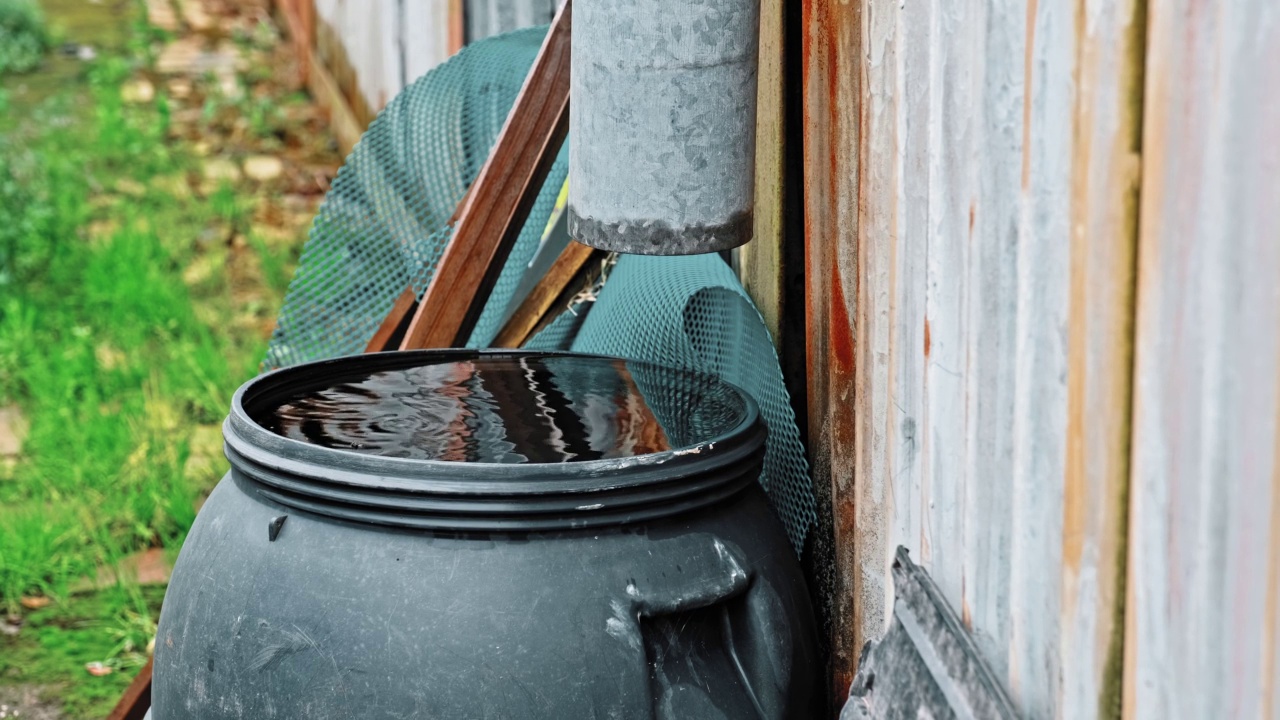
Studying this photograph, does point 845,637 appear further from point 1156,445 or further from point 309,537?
point 1156,445

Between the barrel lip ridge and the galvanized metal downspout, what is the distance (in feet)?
1.14

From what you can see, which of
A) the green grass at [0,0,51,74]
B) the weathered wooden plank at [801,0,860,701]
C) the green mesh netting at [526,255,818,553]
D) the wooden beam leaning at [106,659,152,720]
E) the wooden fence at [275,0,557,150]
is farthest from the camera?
the green grass at [0,0,51,74]

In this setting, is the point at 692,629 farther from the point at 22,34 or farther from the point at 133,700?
the point at 22,34

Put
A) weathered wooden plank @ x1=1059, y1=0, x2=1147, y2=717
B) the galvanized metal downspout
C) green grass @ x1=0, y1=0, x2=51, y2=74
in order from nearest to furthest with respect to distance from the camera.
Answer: weathered wooden plank @ x1=1059, y1=0, x2=1147, y2=717, the galvanized metal downspout, green grass @ x1=0, y1=0, x2=51, y2=74

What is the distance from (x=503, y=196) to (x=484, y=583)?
3.25ft

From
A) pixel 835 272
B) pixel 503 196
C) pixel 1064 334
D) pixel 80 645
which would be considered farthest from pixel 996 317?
pixel 80 645

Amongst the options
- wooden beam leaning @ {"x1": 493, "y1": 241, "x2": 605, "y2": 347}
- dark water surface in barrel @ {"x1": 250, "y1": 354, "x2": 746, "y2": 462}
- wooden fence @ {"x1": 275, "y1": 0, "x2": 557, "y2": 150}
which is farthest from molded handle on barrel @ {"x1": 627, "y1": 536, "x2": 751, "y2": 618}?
wooden fence @ {"x1": 275, "y1": 0, "x2": 557, "y2": 150}

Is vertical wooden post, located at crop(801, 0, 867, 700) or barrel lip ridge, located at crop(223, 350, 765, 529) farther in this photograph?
vertical wooden post, located at crop(801, 0, 867, 700)

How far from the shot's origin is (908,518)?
1.76 metres

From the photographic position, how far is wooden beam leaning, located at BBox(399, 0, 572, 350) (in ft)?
8.12

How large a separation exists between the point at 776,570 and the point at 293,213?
16.3 ft

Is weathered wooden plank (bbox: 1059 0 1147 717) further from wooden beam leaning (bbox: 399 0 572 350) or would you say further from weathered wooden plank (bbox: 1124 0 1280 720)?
wooden beam leaning (bbox: 399 0 572 350)

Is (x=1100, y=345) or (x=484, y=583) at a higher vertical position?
(x=1100, y=345)

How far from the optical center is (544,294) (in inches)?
112
